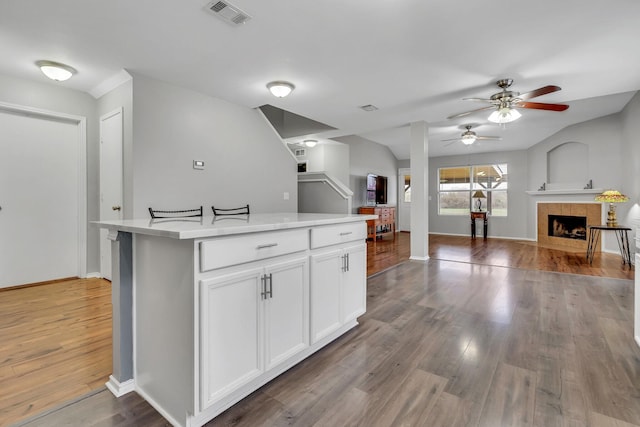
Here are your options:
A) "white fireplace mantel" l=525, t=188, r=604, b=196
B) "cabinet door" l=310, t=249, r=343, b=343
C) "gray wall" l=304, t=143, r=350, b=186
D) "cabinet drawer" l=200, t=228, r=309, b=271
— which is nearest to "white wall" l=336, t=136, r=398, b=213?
"gray wall" l=304, t=143, r=350, b=186

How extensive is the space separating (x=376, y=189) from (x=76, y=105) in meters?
6.66

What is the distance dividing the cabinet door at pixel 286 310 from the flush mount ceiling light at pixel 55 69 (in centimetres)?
338

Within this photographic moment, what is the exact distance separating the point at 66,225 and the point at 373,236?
5.64 m

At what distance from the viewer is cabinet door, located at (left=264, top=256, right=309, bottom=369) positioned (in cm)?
165

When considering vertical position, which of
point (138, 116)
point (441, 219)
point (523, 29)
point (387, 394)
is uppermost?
point (523, 29)

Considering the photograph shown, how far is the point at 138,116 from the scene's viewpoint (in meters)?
3.37

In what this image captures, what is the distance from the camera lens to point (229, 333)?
1.45 meters

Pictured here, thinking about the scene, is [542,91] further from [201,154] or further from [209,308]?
[201,154]

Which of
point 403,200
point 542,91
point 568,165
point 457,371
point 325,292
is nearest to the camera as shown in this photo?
point 457,371

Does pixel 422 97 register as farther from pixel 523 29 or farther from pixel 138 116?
pixel 138 116

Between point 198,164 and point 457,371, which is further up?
point 198,164

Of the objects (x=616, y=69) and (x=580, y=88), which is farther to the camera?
(x=580, y=88)

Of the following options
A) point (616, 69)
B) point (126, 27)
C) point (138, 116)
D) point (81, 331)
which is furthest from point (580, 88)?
point (81, 331)

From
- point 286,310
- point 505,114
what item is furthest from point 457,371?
point 505,114
